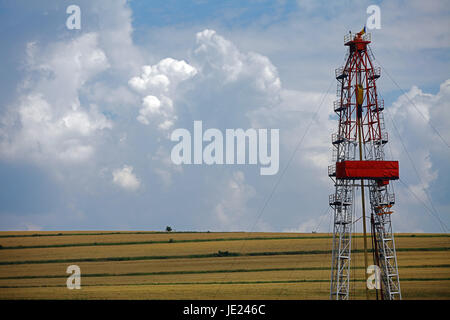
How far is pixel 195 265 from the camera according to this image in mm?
89562

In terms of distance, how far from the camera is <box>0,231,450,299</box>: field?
64.9m

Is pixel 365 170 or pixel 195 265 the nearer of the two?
pixel 365 170

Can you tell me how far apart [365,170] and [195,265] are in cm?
4037

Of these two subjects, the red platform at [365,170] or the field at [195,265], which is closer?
the red platform at [365,170]

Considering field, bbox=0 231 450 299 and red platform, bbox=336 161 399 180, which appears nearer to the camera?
red platform, bbox=336 161 399 180

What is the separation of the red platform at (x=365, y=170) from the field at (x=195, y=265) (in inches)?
518

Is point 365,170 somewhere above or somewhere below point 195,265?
above

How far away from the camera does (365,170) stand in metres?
56.2

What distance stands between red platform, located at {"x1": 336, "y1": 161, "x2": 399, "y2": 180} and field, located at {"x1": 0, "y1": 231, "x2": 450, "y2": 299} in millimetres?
13153

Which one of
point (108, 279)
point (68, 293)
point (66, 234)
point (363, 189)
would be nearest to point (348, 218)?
point (363, 189)

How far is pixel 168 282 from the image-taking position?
75938 millimetres

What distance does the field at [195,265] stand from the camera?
64.9m
